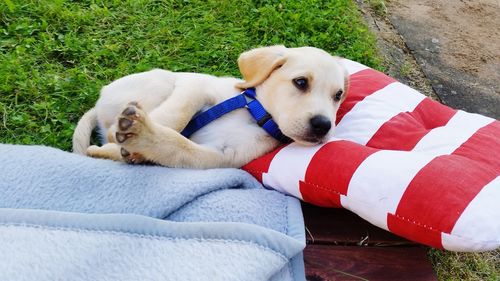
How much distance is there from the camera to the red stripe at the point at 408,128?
2.25 meters

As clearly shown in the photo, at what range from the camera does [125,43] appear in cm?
334

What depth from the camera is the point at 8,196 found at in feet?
5.73

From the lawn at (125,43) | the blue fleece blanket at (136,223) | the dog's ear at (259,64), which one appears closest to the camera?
the blue fleece blanket at (136,223)

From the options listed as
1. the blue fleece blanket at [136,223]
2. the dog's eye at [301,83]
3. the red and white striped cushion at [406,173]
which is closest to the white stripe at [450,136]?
the red and white striped cushion at [406,173]

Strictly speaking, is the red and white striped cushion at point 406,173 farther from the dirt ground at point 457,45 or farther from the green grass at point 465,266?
the dirt ground at point 457,45

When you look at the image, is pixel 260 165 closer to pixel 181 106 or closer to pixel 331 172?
pixel 331 172

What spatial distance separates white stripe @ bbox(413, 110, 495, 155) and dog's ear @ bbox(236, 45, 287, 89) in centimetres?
73

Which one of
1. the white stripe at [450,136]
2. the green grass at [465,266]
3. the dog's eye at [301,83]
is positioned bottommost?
the green grass at [465,266]

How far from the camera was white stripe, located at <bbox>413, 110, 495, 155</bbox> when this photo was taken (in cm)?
214

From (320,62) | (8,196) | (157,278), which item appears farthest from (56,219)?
(320,62)

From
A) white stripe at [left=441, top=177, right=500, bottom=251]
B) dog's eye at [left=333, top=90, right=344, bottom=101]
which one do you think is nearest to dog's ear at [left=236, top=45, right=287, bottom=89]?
dog's eye at [left=333, top=90, right=344, bottom=101]

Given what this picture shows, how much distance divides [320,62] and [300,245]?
3.26 feet

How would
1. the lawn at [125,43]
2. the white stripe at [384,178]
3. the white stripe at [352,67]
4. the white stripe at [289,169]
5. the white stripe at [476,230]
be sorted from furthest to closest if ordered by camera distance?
1. the white stripe at [352,67]
2. the lawn at [125,43]
3. the white stripe at [289,169]
4. the white stripe at [384,178]
5. the white stripe at [476,230]

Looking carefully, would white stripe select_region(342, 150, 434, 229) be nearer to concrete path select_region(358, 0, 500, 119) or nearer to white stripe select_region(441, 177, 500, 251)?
white stripe select_region(441, 177, 500, 251)
